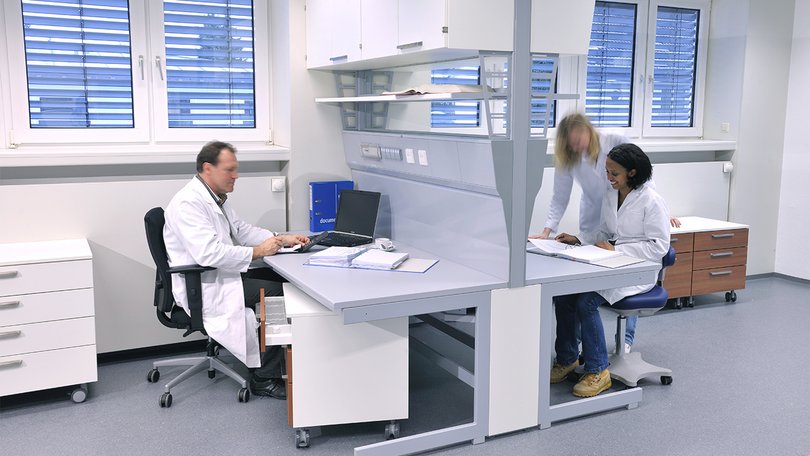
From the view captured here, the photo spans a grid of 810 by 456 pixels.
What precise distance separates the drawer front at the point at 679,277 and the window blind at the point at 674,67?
1257 millimetres

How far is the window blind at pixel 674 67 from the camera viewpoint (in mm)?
5445

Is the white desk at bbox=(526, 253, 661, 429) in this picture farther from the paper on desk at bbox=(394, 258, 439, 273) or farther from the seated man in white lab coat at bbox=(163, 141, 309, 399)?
the seated man in white lab coat at bbox=(163, 141, 309, 399)

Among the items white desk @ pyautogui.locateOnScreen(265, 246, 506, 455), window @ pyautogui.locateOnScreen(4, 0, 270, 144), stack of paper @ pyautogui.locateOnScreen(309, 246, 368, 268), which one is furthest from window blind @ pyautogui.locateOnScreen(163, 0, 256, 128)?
white desk @ pyautogui.locateOnScreen(265, 246, 506, 455)

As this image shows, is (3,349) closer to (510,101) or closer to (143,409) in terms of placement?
(143,409)

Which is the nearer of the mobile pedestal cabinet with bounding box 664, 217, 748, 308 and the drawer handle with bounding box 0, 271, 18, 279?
the drawer handle with bounding box 0, 271, 18, 279

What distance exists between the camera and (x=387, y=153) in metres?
3.64

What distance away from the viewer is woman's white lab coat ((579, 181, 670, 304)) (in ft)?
10.8

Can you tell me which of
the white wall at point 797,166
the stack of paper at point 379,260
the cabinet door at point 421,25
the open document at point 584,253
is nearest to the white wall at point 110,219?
the stack of paper at point 379,260

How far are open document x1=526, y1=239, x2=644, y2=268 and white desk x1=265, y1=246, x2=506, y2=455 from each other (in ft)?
1.64

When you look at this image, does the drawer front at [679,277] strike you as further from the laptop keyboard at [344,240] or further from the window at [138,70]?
the window at [138,70]

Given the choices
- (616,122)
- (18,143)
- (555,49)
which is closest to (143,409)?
(18,143)

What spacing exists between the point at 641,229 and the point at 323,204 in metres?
1.71

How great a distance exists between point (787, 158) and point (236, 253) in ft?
14.8

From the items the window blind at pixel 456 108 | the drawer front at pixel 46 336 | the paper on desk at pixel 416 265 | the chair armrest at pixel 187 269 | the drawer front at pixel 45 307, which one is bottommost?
the drawer front at pixel 46 336
